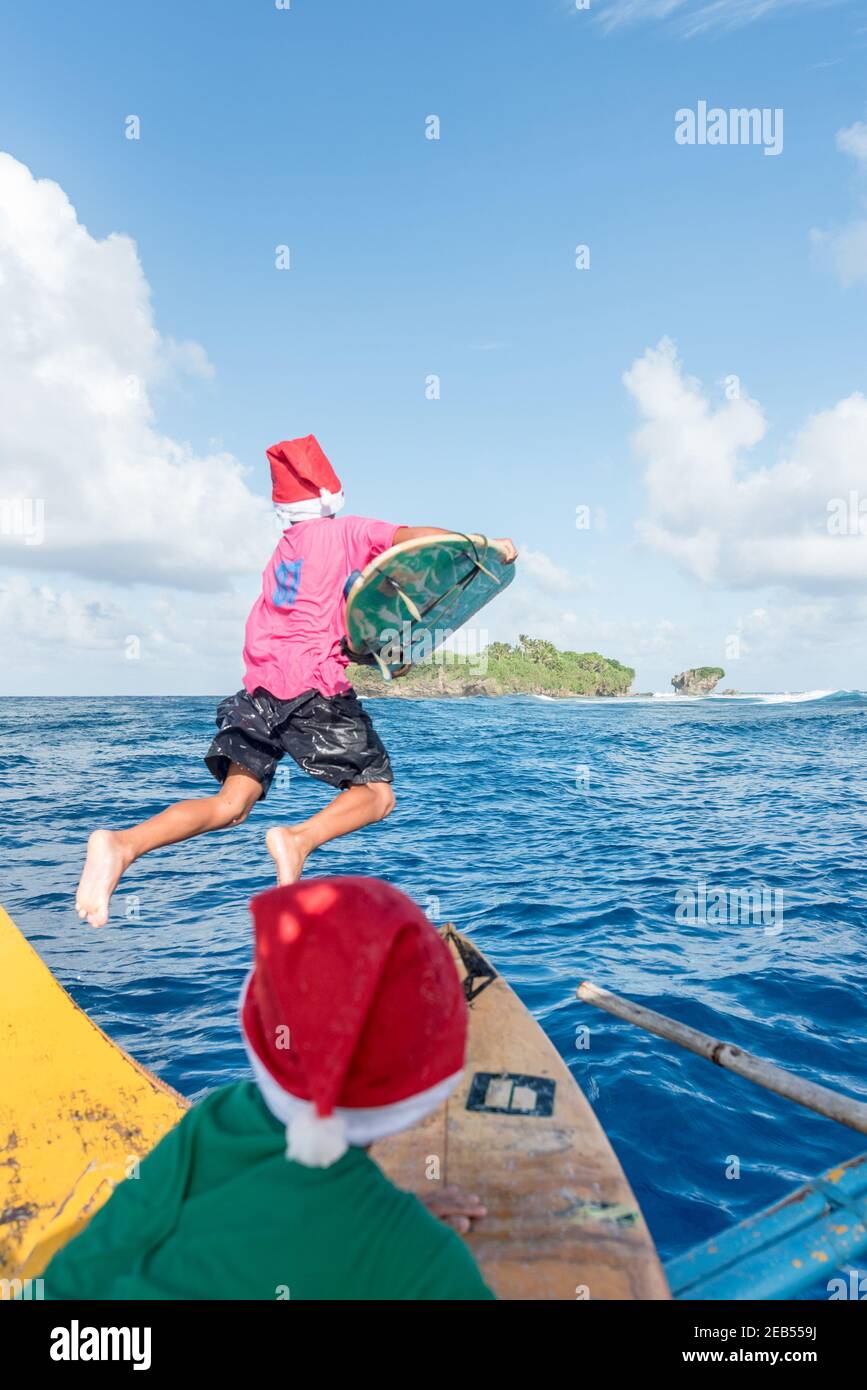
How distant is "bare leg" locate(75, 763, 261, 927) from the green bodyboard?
108 centimetres

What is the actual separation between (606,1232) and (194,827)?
257cm

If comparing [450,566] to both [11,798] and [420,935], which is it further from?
[11,798]

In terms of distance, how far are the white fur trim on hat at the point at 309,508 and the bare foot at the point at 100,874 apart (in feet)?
6.79

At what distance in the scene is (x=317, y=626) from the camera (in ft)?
15.7

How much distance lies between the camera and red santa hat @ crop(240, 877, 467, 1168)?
149 centimetres

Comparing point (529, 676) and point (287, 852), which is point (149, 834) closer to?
point (287, 852)

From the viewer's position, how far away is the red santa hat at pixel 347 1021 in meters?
1.49

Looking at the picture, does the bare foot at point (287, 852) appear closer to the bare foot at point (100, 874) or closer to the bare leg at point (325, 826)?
the bare leg at point (325, 826)

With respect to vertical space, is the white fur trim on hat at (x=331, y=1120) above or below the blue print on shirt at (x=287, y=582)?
below

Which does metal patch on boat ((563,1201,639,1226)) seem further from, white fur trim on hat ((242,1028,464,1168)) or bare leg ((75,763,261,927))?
bare leg ((75,763,261,927))

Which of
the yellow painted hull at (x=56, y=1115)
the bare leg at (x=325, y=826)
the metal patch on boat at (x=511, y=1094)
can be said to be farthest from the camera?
the bare leg at (x=325, y=826)

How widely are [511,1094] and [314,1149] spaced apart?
2.58 m

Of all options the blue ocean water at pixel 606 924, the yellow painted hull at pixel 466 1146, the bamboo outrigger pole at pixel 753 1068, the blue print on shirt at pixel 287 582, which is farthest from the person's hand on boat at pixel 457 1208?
the blue print on shirt at pixel 287 582
